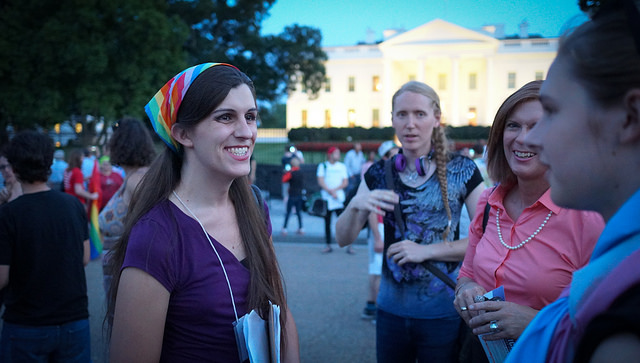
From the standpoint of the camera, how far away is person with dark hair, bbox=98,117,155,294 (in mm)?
3754

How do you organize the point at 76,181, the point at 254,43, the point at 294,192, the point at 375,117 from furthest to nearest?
the point at 375,117, the point at 254,43, the point at 294,192, the point at 76,181

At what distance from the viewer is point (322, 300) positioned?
675cm

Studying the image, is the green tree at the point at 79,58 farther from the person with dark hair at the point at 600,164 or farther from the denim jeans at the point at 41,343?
the person with dark hair at the point at 600,164

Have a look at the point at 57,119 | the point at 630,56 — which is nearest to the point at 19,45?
the point at 57,119

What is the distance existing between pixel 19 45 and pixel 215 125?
22.0 m

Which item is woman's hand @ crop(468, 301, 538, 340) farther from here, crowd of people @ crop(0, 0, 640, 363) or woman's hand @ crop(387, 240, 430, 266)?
woman's hand @ crop(387, 240, 430, 266)

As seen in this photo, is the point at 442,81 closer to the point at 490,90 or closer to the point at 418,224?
the point at 490,90

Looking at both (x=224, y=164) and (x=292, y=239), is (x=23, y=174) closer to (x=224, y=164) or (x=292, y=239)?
(x=224, y=164)

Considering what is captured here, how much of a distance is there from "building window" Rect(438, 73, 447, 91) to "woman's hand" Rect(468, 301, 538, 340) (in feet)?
195

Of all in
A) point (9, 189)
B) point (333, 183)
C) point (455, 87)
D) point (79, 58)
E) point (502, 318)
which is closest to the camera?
point (502, 318)

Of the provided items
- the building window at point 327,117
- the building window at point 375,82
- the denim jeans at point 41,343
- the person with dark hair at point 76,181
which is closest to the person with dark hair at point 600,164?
the denim jeans at point 41,343

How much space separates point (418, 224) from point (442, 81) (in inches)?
2330

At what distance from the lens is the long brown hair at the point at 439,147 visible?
2.72 metres

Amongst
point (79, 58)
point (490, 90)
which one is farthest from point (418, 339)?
point (490, 90)
